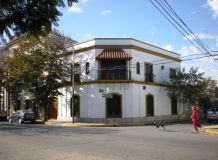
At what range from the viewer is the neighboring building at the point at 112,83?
3719cm

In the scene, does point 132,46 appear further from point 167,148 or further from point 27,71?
point 167,148

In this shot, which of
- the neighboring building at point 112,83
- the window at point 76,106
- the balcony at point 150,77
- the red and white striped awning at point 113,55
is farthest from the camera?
the balcony at point 150,77

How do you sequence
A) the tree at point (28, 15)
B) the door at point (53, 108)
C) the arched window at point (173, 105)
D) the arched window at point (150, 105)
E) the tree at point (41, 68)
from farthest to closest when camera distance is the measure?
the arched window at point (173, 105), the door at point (53, 108), the arched window at point (150, 105), the tree at point (41, 68), the tree at point (28, 15)

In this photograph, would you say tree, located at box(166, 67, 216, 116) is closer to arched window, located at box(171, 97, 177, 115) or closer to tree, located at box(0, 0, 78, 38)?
arched window, located at box(171, 97, 177, 115)

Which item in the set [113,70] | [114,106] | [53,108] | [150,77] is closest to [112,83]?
[113,70]

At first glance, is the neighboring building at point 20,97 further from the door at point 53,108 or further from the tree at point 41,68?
the tree at point 41,68

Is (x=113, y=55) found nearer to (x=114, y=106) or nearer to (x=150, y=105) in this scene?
(x=114, y=106)

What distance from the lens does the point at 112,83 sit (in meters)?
37.4

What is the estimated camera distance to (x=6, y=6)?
17.4 feet

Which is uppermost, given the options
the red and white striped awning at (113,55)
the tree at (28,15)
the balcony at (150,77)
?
the red and white striped awning at (113,55)

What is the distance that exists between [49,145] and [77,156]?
3.58 m

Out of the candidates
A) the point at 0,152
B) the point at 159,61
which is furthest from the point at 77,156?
the point at 159,61

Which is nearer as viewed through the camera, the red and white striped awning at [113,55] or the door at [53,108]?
the red and white striped awning at [113,55]

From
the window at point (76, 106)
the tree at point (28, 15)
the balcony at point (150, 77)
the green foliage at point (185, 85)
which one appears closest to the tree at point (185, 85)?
the green foliage at point (185, 85)
